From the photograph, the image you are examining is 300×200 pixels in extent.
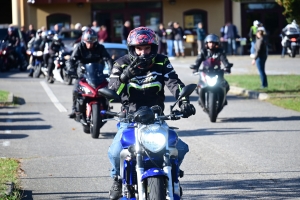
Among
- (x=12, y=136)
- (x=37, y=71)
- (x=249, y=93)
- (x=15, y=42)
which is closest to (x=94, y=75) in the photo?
(x=12, y=136)

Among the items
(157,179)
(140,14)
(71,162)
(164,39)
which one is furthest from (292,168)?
(140,14)

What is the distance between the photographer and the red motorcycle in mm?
12984

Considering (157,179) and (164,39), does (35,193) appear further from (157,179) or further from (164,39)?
(164,39)

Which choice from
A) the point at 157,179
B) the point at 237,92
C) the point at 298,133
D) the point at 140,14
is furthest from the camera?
the point at 140,14

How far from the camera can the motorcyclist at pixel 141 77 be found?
7.13 m

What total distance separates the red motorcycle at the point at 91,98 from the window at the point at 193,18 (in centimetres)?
3082

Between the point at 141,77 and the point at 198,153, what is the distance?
4.14 metres

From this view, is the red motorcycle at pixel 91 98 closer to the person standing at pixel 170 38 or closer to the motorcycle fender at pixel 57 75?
the motorcycle fender at pixel 57 75

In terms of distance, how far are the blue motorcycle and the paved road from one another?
167 centimetres

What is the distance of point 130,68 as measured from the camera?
7.11m

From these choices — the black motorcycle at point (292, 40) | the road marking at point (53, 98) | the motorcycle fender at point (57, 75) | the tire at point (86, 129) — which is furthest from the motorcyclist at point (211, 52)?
the black motorcycle at point (292, 40)

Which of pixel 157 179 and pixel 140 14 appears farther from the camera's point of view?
pixel 140 14

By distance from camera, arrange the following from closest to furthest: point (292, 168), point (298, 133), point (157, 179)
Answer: point (157, 179) < point (292, 168) < point (298, 133)

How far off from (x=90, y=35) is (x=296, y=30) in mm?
24423
